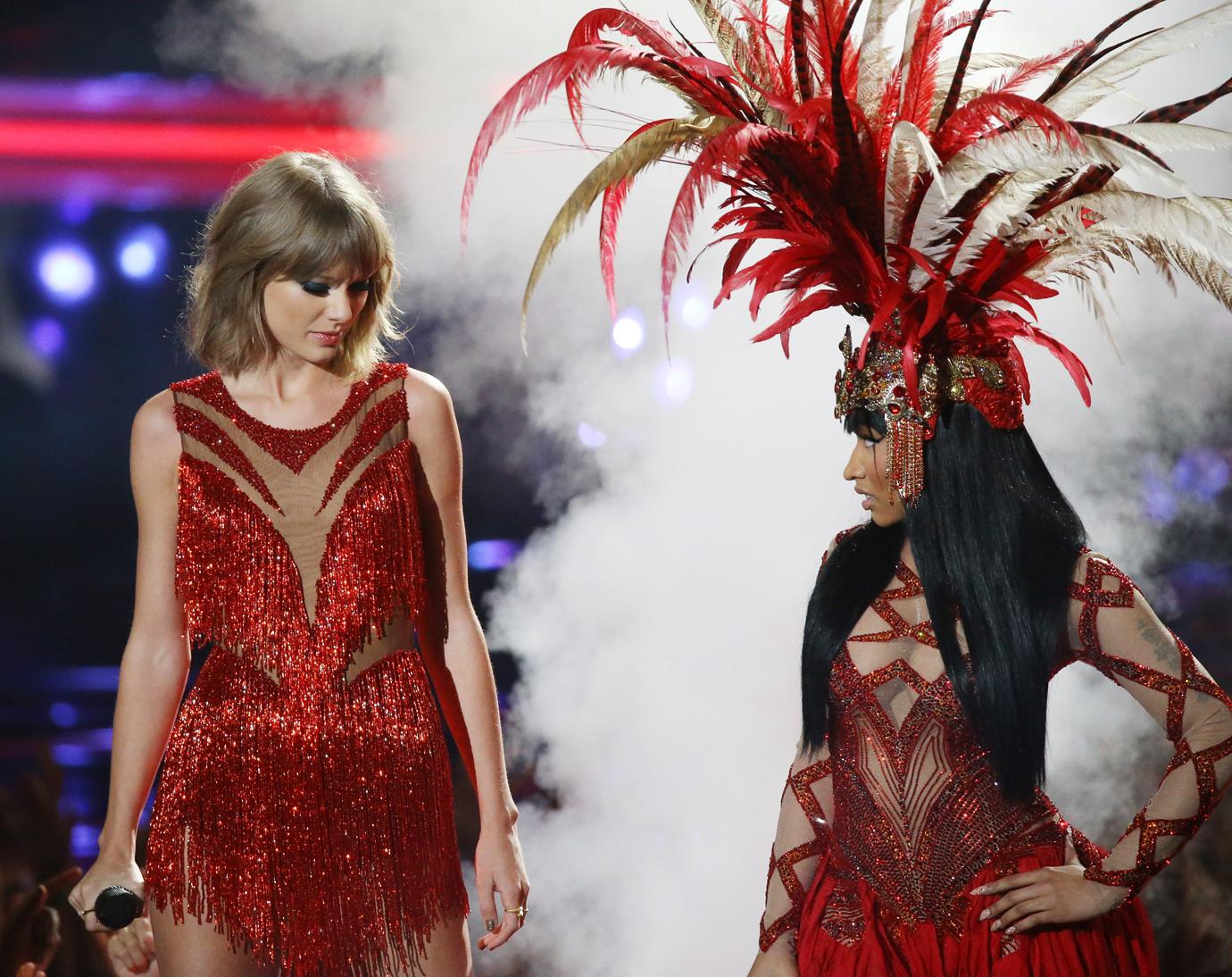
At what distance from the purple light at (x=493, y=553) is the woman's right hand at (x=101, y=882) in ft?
4.48

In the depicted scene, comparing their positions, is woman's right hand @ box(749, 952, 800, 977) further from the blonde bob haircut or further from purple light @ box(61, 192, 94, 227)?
purple light @ box(61, 192, 94, 227)

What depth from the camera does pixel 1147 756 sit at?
3469 mm

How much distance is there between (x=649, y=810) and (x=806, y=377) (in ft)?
3.82

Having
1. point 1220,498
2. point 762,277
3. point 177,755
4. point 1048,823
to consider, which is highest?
point 1220,498

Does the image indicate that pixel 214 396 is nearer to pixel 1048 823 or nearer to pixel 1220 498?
pixel 1048 823

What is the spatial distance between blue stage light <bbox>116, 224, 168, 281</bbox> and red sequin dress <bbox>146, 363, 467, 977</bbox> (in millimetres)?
1066

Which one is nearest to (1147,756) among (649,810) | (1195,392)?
(1195,392)

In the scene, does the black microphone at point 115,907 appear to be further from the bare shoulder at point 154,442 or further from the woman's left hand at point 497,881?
the bare shoulder at point 154,442

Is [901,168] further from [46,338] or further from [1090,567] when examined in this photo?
[46,338]

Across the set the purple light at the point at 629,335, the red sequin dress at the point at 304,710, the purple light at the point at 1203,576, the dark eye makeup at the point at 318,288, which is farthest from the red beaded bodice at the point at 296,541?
the purple light at the point at 1203,576

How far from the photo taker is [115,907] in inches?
77.3

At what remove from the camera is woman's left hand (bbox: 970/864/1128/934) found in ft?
6.02

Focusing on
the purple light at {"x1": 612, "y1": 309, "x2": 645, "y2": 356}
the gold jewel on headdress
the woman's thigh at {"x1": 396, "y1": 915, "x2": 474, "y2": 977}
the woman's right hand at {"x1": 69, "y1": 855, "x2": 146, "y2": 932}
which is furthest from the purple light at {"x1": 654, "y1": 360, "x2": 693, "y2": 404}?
the woman's right hand at {"x1": 69, "y1": 855, "x2": 146, "y2": 932}

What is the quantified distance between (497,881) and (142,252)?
1784mm
